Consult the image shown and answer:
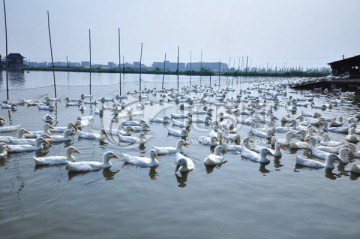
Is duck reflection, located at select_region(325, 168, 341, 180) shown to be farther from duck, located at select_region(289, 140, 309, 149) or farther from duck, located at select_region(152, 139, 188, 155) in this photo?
duck, located at select_region(152, 139, 188, 155)

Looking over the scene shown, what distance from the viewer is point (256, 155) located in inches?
473

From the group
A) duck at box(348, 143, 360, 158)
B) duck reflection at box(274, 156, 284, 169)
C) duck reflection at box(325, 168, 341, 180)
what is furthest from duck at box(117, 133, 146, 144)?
duck at box(348, 143, 360, 158)

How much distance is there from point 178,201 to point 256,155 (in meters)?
4.82

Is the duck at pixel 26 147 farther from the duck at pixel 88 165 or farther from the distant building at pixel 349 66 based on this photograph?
the distant building at pixel 349 66

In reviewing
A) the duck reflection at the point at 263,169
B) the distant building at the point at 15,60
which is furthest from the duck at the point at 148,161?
the distant building at the point at 15,60

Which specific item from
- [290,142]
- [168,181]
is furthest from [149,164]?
[290,142]

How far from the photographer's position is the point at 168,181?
966 cm

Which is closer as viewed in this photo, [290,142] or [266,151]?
[266,151]

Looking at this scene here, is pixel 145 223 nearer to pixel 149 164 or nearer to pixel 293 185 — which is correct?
pixel 149 164

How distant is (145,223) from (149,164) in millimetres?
3691

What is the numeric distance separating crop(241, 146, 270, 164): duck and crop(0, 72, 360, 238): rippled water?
263mm

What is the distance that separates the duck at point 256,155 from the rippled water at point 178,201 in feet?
0.86

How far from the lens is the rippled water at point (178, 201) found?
6914 mm

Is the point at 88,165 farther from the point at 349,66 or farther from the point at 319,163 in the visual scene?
the point at 349,66
